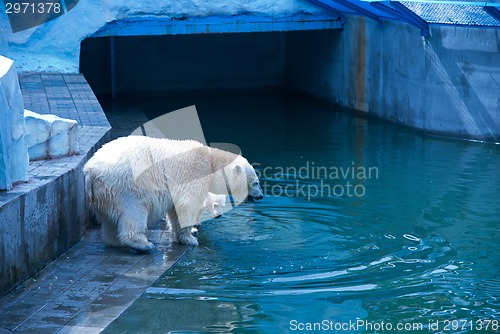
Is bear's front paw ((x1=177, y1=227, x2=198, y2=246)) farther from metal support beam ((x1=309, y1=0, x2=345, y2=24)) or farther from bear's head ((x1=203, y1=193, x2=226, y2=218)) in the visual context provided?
metal support beam ((x1=309, y1=0, x2=345, y2=24))

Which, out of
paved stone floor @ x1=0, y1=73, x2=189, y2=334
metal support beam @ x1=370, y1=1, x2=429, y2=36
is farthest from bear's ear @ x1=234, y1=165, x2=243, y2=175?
metal support beam @ x1=370, y1=1, x2=429, y2=36

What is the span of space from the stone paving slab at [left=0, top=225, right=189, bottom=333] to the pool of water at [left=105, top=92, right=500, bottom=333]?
156 mm

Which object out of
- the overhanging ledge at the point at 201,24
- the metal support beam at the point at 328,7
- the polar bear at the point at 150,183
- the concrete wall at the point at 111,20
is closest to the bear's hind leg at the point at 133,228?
the polar bear at the point at 150,183

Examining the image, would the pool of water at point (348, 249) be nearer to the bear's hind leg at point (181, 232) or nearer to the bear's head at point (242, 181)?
the bear's hind leg at point (181, 232)

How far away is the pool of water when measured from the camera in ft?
19.7

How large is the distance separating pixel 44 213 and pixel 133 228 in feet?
2.75

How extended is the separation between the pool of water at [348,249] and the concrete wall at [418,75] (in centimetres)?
55

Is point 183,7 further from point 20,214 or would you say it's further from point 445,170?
point 20,214

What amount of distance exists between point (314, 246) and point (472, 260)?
150 cm

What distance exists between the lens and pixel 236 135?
13.8m

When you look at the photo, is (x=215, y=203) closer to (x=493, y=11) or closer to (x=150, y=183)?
(x=150, y=183)

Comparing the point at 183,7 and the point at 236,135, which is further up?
the point at 183,7

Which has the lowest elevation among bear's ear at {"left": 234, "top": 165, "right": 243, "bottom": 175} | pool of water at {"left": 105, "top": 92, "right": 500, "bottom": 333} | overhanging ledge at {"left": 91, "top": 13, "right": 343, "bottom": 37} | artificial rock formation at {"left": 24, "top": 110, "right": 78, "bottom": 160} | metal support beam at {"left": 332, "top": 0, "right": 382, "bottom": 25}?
pool of water at {"left": 105, "top": 92, "right": 500, "bottom": 333}

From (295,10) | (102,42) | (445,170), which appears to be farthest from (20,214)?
(102,42)
